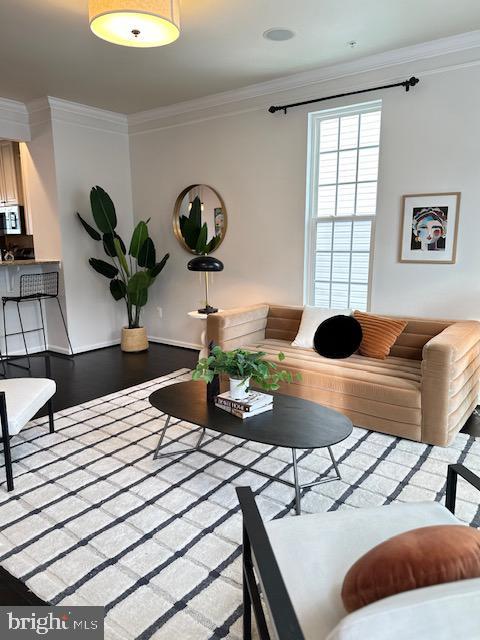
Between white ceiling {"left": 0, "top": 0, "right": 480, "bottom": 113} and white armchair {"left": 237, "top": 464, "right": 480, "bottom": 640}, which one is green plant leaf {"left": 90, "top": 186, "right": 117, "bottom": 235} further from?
white armchair {"left": 237, "top": 464, "right": 480, "bottom": 640}

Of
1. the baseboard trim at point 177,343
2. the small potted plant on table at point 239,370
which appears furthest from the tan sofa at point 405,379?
the baseboard trim at point 177,343

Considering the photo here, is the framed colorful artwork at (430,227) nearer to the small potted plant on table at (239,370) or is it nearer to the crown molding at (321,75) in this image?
the crown molding at (321,75)

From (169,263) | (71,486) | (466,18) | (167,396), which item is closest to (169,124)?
(169,263)

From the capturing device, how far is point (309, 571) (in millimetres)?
1170

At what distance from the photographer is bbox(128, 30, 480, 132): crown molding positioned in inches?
131

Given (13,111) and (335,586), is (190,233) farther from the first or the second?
(335,586)

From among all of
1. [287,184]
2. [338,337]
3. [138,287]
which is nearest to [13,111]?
[138,287]

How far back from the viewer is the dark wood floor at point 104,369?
397 centimetres

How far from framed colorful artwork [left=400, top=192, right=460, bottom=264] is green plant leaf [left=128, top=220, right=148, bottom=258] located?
9.54 ft

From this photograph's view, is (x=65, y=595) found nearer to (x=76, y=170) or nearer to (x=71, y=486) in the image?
(x=71, y=486)

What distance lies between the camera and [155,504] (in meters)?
2.24

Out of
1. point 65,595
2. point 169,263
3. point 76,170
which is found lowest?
point 65,595

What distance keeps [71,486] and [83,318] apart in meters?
3.29

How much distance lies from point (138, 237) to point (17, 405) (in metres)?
3.00
